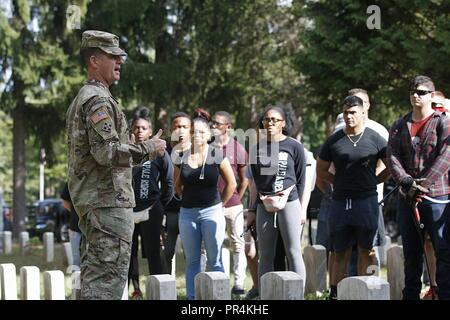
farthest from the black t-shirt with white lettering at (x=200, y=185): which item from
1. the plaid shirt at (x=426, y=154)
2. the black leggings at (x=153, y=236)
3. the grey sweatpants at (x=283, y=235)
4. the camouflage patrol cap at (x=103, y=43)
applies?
the camouflage patrol cap at (x=103, y=43)

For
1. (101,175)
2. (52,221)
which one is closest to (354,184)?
(101,175)

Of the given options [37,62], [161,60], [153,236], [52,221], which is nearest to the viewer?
[153,236]

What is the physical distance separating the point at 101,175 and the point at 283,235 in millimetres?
2831

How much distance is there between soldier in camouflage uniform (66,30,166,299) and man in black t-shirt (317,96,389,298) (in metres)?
2.85

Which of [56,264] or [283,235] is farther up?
[283,235]

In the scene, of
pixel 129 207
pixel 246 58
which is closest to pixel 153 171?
pixel 129 207

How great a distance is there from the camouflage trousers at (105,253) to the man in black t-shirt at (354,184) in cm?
299

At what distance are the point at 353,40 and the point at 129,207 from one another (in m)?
11.9

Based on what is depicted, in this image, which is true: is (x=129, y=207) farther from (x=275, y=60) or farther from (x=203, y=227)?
(x=275, y=60)

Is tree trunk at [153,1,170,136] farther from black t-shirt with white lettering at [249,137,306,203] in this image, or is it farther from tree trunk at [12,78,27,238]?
black t-shirt with white lettering at [249,137,306,203]

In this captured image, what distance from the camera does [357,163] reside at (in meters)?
7.49

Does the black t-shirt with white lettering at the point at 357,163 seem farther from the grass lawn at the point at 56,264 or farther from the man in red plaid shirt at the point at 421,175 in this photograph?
the grass lawn at the point at 56,264

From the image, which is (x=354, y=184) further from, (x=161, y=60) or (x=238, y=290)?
(x=161, y=60)

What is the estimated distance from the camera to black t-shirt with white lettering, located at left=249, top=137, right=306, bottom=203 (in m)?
7.57
